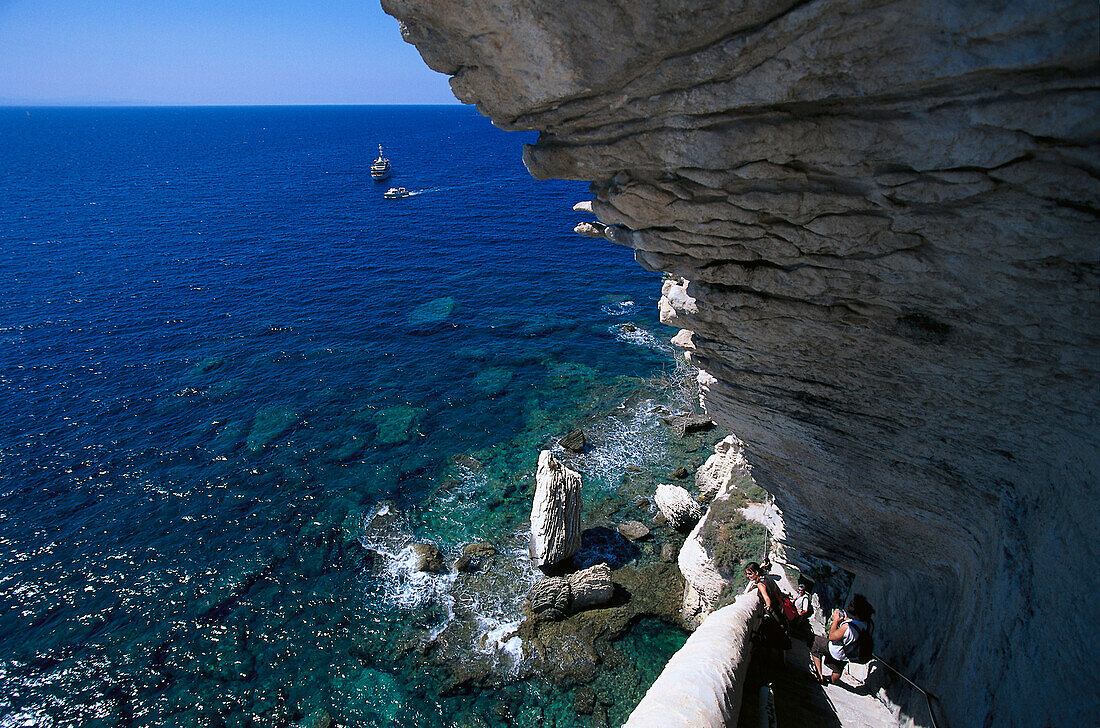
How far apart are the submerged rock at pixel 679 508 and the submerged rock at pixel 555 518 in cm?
443

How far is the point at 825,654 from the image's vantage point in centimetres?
1170

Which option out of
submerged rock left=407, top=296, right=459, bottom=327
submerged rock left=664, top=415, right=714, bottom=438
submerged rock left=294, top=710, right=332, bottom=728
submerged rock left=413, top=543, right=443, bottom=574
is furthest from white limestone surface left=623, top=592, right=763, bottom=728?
submerged rock left=407, top=296, right=459, bottom=327

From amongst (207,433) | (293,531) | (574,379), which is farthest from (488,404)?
(207,433)

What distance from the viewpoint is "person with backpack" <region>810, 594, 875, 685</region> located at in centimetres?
1062

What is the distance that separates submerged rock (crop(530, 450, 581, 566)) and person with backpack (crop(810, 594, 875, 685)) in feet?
37.3

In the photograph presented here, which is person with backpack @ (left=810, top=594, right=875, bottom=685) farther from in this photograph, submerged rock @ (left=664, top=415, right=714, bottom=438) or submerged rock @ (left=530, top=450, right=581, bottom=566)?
submerged rock @ (left=664, top=415, right=714, bottom=438)

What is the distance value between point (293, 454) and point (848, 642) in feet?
86.4

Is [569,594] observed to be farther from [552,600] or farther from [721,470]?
[721,470]

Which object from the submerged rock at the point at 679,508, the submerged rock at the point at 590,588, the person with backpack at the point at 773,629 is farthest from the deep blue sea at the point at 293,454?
the person with backpack at the point at 773,629

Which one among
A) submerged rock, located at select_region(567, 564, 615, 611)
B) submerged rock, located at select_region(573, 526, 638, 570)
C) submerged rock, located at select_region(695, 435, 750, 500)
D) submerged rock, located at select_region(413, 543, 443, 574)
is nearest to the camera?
submerged rock, located at select_region(567, 564, 615, 611)

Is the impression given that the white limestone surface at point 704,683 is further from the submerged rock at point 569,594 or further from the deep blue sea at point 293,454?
the submerged rock at point 569,594

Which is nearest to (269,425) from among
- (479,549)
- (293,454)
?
(293,454)

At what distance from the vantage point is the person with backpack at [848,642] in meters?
10.6

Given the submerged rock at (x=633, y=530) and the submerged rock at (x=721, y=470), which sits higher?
the submerged rock at (x=721, y=470)
